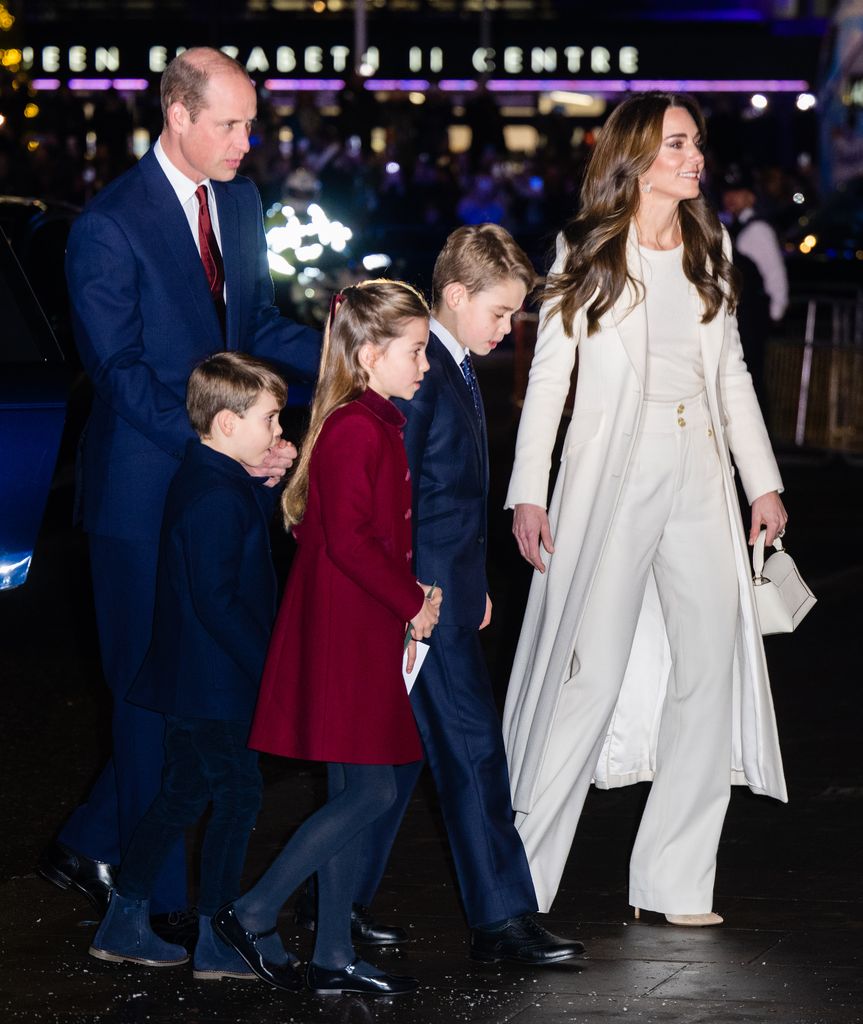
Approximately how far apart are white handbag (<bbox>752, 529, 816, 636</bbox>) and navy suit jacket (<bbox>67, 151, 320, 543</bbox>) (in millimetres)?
1527

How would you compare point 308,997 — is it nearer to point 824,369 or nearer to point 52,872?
point 52,872

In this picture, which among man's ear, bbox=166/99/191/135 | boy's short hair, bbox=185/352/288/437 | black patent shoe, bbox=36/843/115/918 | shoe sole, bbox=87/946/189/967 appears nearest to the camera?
boy's short hair, bbox=185/352/288/437

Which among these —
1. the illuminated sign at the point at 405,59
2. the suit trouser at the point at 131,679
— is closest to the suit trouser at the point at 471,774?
the suit trouser at the point at 131,679

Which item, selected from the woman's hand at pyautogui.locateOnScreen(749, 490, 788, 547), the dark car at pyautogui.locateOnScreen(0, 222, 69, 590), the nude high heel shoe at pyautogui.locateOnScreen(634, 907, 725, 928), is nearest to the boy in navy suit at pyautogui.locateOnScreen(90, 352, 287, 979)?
the nude high heel shoe at pyautogui.locateOnScreen(634, 907, 725, 928)

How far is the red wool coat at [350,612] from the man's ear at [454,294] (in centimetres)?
40

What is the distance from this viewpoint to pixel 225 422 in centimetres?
486

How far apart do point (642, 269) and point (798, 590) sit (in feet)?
3.11

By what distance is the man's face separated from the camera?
16.6 feet

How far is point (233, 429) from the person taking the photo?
4871mm

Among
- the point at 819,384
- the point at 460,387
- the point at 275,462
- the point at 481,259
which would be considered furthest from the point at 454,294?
the point at 819,384

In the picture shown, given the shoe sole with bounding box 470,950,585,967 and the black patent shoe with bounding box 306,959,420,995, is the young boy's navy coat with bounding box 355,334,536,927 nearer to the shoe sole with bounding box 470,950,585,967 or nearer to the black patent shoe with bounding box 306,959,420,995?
the shoe sole with bounding box 470,950,585,967

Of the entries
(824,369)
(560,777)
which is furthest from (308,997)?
(824,369)

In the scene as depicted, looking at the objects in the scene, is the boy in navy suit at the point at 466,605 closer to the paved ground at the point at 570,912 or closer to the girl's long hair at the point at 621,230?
the paved ground at the point at 570,912

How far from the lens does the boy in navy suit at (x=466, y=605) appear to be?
196 inches
